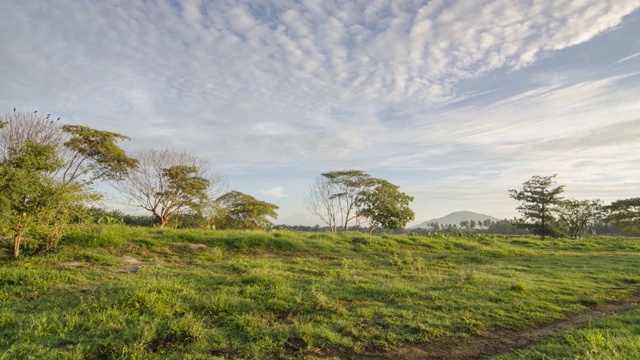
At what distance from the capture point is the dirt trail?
13.9 ft

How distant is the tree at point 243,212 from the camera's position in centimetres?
2931

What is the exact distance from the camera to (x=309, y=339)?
14.4 ft

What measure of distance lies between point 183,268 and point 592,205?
147 ft

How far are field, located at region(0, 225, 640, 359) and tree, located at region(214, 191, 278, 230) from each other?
18.5m

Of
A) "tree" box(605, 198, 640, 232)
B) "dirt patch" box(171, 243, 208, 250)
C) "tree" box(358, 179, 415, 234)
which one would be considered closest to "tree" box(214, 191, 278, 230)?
"tree" box(358, 179, 415, 234)

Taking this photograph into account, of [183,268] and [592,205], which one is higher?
[592,205]

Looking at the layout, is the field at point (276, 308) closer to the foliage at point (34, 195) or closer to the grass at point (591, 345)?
the grass at point (591, 345)

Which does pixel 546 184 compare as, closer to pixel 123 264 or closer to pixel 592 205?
pixel 592 205

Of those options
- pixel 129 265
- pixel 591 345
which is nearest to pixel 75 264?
pixel 129 265

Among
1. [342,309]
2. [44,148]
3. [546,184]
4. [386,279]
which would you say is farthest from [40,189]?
[546,184]

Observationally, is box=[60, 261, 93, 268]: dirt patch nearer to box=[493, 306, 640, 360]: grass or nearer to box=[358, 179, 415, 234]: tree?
box=[493, 306, 640, 360]: grass

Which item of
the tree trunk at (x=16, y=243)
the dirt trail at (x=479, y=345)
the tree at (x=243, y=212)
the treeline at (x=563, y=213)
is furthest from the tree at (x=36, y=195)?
the treeline at (x=563, y=213)

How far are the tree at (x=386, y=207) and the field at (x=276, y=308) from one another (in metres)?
16.3

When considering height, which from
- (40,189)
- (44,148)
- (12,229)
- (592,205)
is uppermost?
(592,205)
